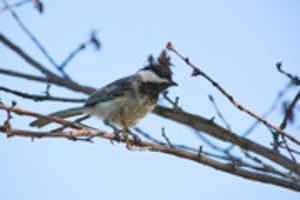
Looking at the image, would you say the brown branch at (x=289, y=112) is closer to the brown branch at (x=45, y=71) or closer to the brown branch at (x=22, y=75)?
the brown branch at (x=45, y=71)

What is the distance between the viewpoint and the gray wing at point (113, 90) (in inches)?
190

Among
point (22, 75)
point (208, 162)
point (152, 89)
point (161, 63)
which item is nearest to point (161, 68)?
point (161, 63)

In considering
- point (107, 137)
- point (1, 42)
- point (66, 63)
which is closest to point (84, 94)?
point (66, 63)

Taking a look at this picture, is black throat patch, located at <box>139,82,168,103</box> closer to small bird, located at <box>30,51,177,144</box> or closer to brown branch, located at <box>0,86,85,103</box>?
small bird, located at <box>30,51,177,144</box>

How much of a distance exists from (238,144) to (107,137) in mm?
724

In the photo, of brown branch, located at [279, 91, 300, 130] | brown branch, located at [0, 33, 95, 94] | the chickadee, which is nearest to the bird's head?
the chickadee

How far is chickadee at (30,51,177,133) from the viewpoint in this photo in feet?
15.5

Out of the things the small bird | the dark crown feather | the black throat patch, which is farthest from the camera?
the black throat patch

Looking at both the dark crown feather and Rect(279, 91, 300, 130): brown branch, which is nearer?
Rect(279, 91, 300, 130): brown branch

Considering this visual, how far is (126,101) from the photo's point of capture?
489 centimetres

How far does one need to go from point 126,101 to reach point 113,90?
0.20m

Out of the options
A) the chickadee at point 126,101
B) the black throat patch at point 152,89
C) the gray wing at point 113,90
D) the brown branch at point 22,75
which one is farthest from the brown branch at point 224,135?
the gray wing at point 113,90

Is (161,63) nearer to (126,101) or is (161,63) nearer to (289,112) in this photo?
(289,112)

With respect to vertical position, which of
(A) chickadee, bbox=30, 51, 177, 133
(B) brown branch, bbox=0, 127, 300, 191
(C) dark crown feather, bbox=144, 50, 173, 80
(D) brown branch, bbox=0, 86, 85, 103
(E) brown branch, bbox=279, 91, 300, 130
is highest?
(A) chickadee, bbox=30, 51, 177, 133
